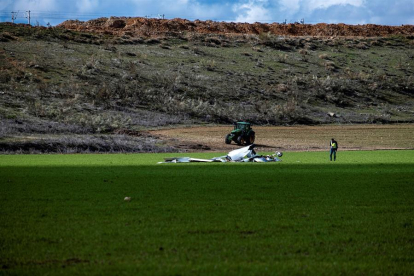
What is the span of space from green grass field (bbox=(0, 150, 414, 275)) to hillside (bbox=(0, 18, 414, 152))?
1140 inches

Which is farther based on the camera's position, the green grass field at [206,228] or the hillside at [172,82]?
the hillside at [172,82]

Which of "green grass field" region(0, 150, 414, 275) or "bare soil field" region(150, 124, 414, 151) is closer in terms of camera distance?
"green grass field" region(0, 150, 414, 275)

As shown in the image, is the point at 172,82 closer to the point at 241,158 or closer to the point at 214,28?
the point at 214,28

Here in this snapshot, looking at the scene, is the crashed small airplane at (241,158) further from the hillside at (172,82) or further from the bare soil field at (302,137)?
the bare soil field at (302,137)

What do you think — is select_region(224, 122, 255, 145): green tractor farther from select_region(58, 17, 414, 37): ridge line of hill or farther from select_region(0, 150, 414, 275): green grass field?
select_region(58, 17, 414, 37): ridge line of hill

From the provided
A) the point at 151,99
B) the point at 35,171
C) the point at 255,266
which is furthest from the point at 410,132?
the point at 255,266

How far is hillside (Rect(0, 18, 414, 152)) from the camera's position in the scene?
54.9m

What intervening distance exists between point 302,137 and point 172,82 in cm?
2409

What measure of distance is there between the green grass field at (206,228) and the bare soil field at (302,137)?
30368mm

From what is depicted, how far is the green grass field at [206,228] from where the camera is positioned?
8.62m

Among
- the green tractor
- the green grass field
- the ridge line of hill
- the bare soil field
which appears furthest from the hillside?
the green grass field

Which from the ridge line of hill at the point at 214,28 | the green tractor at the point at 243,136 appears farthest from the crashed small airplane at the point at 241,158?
the ridge line of hill at the point at 214,28

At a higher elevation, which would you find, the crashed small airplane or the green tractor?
the green tractor

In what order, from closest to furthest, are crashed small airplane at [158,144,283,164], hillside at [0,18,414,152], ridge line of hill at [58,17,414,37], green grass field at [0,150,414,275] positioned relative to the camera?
green grass field at [0,150,414,275] → crashed small airplane at [158,144,283,164] → hillside at [0,18,414,152] → ridge line of hill at [58,17,414,37]
